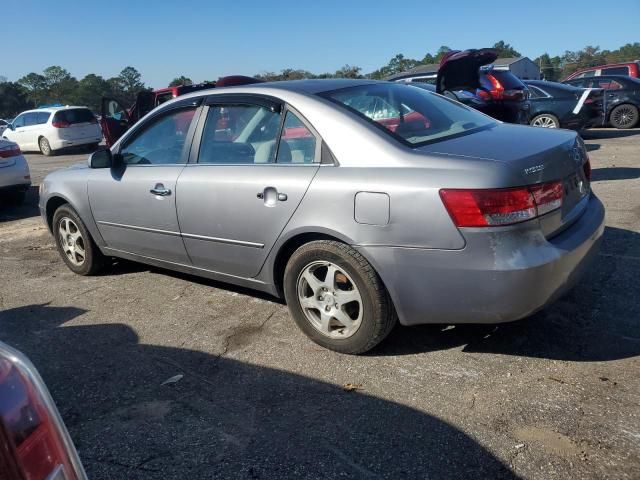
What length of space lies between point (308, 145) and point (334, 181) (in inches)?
15.3

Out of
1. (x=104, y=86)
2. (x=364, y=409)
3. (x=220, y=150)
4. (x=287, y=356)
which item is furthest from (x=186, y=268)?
(x=104, y=86)

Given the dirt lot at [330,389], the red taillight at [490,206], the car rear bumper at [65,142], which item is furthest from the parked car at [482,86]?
the car rear bumper at [65,142]

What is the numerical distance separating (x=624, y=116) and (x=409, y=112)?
13.6 m

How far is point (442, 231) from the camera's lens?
2830mm

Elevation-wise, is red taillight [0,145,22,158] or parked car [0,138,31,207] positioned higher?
red taillight [0,145,22,158]

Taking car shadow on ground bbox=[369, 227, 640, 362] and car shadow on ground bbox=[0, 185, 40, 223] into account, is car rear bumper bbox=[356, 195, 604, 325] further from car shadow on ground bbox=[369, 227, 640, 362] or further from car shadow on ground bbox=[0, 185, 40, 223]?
car shadow on ground bbox=[0, 185, 40, 223]

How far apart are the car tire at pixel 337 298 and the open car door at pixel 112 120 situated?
733 centimetres

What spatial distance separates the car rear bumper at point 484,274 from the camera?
2762 millimetres

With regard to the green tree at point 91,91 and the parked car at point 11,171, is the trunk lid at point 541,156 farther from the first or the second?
the green tree at point 91,91

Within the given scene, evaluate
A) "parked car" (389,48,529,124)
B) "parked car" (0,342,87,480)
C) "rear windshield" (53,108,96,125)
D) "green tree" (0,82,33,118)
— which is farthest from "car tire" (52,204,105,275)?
"green tree" (0,82,33,118)

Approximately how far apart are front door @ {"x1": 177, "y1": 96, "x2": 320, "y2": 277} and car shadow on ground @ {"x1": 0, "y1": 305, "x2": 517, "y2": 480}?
0.75m

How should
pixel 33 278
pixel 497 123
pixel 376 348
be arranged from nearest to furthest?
pixel 376 348
pixel 497 123
pixel 33 278

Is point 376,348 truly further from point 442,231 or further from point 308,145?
point 308,145

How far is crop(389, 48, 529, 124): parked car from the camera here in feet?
24.0
